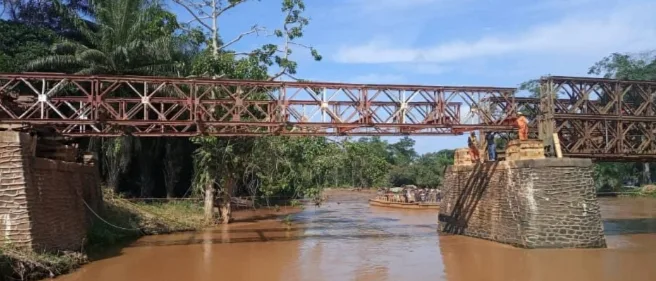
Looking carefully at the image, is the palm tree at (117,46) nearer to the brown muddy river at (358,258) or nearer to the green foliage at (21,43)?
the green foliage at (21,43)

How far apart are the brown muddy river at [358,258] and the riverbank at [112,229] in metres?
0.48

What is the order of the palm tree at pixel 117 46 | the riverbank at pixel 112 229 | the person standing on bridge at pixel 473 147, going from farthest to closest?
the palm tree at pixel 117 46
the person standing on bridge at pixel 473 147
the riverbank at pixel 112 229

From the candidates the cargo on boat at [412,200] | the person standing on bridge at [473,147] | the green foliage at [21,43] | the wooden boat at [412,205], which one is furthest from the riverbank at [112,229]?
the person standing on bridge at [473,147]

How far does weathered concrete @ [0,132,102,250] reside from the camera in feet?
40.4

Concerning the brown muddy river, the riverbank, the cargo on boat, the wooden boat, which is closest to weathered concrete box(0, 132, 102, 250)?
the riverbank


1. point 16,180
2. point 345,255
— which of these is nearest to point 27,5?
point 16,180

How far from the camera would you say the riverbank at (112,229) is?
11.8m

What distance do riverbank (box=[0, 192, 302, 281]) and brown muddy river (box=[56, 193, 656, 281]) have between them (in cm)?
48

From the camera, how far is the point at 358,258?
16578 millimetres

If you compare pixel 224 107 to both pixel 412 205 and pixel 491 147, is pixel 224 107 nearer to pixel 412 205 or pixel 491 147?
pixel 491 147

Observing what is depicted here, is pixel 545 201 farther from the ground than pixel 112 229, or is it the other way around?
pixel 545 201

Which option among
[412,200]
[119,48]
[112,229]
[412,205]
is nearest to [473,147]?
[112,229]

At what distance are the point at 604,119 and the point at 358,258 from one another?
1055 cm

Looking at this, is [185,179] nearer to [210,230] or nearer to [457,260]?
[210,230]
